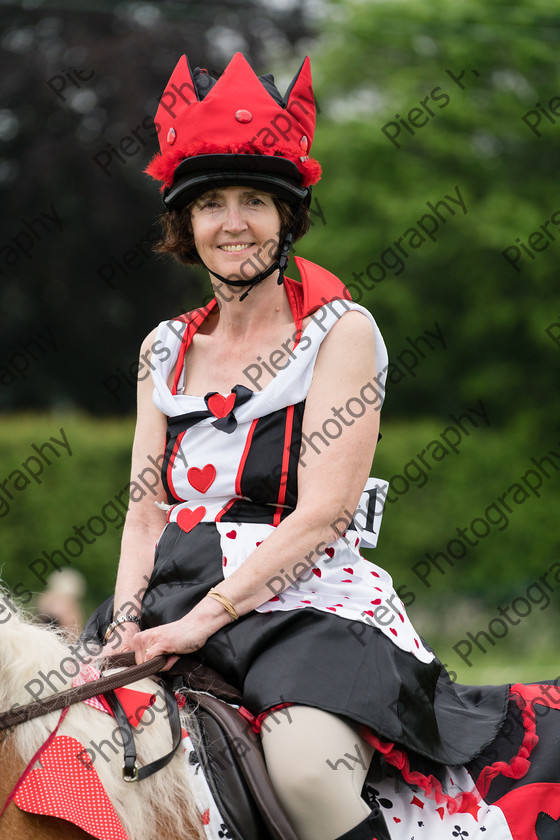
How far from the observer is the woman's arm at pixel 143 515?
263cm

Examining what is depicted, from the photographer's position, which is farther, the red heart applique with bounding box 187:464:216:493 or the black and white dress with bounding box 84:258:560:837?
the red heart applique with bounding box 187:464:216:493

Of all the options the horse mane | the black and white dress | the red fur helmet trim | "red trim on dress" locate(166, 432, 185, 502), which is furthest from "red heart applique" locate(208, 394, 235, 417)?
the horse mane

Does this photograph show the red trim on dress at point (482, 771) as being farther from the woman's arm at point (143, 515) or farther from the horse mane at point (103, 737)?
the woman's arm at point (143, 515)

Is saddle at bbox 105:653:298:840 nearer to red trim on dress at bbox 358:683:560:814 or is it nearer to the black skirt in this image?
the black skirt

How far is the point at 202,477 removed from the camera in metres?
2.47

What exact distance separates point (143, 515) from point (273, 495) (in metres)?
0.51

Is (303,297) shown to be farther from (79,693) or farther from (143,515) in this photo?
(79,693)

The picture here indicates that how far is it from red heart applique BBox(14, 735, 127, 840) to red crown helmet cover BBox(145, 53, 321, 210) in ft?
4.73

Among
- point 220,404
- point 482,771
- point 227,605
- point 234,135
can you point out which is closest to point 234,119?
point 234,135

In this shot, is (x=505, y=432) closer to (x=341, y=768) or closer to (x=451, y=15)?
(x=451, y=15)

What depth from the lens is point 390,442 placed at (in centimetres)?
1154

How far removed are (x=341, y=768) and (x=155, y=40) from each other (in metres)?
12.2

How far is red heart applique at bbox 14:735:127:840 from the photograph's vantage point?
1.96 m

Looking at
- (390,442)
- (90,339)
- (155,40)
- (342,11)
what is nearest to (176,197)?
(390,442)
